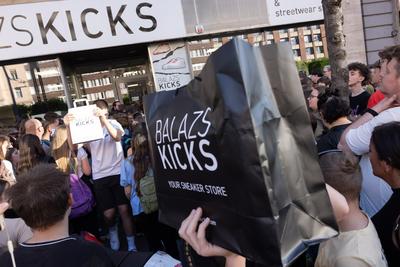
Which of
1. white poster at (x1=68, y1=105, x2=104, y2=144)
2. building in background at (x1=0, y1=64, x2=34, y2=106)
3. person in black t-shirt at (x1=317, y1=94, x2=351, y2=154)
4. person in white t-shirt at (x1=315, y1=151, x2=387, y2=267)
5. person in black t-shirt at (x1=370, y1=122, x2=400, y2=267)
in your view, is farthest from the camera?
building in background at (x1=0, y1=64, x2=34, y2=106)

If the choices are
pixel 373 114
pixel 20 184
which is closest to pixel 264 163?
pixel 20 184

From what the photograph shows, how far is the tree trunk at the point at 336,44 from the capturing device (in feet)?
14.3

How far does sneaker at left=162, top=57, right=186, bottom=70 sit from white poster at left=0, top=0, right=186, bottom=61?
593 mm

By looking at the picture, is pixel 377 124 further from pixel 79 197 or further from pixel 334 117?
pixel 79 197

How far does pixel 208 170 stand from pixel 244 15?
8.80 meters

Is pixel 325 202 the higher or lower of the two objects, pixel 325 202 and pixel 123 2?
the lower

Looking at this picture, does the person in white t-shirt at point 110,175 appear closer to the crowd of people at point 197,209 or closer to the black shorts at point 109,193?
the black shorts at point 109,193

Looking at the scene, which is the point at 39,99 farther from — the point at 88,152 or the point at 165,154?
the point at 165,154

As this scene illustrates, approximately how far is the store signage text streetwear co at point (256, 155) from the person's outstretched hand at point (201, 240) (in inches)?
1.1

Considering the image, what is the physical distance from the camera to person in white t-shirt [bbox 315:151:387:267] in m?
1.37

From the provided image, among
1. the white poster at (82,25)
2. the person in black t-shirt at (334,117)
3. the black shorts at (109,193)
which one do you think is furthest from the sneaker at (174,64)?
the person in black t-shirt at (334,117)

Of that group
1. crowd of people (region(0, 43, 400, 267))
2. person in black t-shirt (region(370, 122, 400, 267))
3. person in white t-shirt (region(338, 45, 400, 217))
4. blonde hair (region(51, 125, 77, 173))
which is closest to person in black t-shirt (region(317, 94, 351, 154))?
crowd of people (region(0, 43, 400, 267))

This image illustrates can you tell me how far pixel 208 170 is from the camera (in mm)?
1088

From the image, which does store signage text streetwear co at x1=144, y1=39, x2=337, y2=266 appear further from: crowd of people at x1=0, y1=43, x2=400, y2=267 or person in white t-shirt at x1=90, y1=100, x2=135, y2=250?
person in white t-shirt at x1=90, y1=100, x2=135, y2=250
